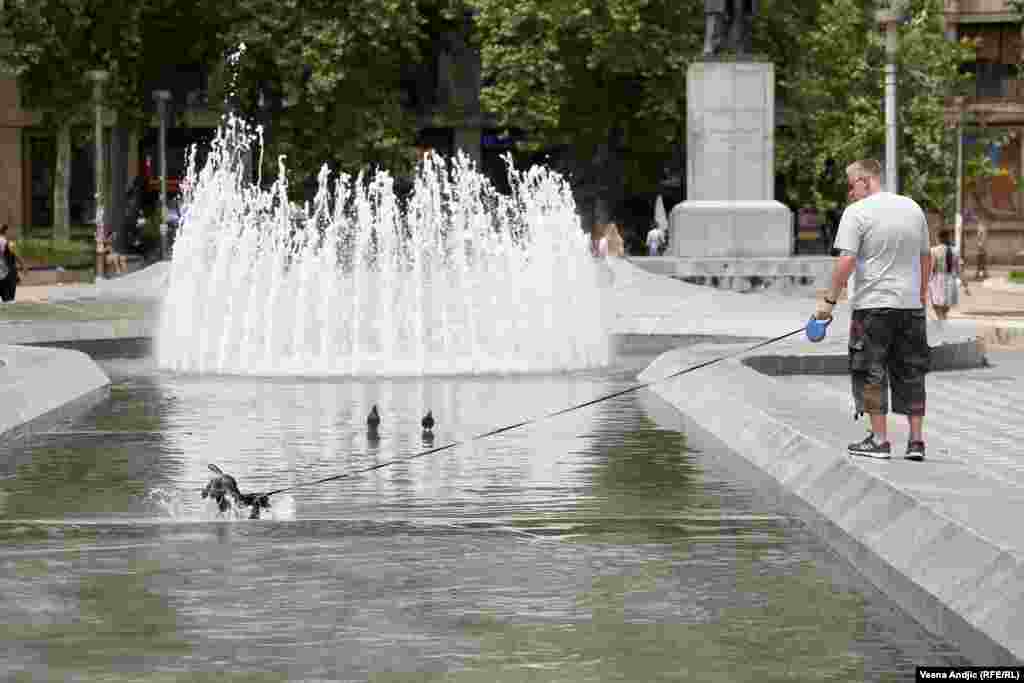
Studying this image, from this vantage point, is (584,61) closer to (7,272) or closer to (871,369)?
(7,272)

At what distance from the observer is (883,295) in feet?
47.4

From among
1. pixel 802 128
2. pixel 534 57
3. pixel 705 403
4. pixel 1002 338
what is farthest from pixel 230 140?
pixel 705 403

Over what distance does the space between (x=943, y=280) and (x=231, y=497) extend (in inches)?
1082

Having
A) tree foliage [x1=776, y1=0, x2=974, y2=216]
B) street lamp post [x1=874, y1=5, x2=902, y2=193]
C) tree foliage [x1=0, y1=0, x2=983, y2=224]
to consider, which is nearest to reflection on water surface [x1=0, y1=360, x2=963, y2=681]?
street lamp post [x1=874, y1=5, x2=902, y2=193]

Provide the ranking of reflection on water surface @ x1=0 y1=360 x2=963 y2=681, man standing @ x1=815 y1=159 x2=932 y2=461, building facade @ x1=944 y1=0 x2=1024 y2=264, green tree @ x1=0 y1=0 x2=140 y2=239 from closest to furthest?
reflection on water surface @ x1=0 y1=360 x2=963 y2=681 < man standing @ x1=815 y1=159 x2=932 y2=461 < green tree @ x1=0 y1=0 x2=140 y2=239 < building facade @ x1=944 y1=0 x2=1024 y2=264

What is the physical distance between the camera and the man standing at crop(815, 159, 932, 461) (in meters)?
14.4

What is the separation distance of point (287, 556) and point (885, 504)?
255 cm

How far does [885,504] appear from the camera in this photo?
12.1m

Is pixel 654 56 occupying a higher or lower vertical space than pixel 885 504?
higher

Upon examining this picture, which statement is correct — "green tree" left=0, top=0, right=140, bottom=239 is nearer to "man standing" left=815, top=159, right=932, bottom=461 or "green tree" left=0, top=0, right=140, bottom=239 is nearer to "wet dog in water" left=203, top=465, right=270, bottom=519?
"man standing" left=815, top=159, right=932, bottom=461

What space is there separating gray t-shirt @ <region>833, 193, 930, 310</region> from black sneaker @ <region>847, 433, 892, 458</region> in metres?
0.72

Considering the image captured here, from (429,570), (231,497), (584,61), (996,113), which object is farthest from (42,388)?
(996,113)

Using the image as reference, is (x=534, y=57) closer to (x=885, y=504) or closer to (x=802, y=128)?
(x=802, y=128)

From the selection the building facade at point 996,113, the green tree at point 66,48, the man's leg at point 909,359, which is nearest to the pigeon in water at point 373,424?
the man's leg at point 909,359
